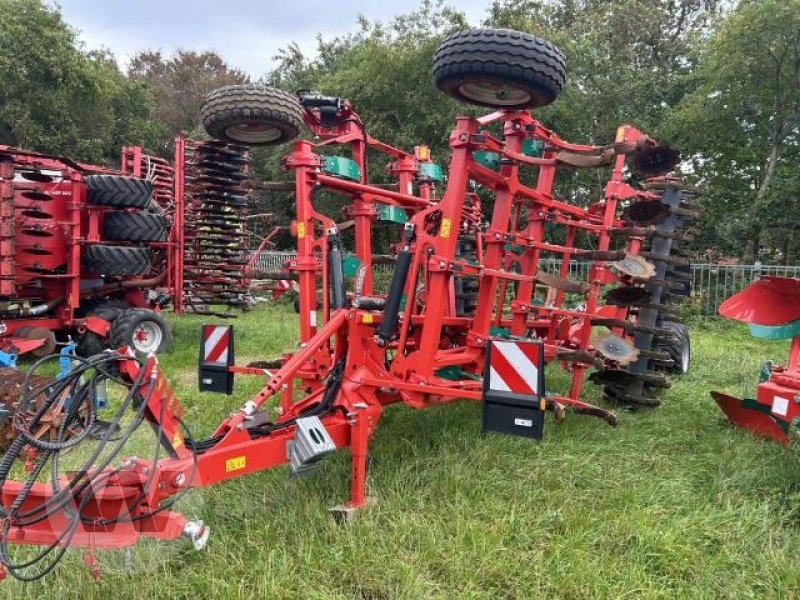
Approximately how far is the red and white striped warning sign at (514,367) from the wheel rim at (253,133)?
209 cm

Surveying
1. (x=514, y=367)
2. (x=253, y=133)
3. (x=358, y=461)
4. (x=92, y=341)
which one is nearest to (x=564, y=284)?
(x=514, y=367)

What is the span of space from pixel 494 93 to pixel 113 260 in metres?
5.31

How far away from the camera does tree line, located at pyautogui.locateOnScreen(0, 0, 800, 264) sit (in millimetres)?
14797

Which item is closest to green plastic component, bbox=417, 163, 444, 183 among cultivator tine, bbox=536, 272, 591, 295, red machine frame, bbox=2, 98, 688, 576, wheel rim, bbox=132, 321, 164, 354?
red machine frame, bbox=2, 98, 688, 576

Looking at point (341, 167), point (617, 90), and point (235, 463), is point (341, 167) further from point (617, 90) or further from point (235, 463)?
point (617, 90)

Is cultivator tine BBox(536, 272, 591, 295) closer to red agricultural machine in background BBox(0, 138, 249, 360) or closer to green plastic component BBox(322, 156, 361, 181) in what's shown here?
green plastic component BBox(322, 156, 361, 181)

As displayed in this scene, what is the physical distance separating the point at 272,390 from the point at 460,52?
2016mm

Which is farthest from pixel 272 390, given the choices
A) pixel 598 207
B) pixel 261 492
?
pixel 598 207

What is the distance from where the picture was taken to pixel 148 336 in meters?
7.43

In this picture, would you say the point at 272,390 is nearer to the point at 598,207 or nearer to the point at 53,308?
the point at 598,207

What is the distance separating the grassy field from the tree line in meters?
13.4

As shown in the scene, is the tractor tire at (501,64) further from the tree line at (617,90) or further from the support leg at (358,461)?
the tree line at (617,90)

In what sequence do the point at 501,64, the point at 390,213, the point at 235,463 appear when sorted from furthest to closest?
the point at 390,213 → the point at 501,64 → the point at 235,463

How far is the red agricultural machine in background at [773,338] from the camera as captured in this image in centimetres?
335
